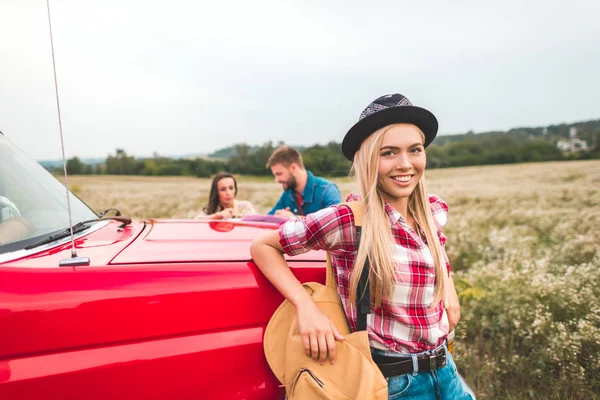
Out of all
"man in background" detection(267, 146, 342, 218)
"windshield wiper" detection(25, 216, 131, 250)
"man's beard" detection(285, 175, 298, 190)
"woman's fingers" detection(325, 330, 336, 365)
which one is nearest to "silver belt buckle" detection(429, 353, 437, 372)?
"woman's fingers" detection(325, 330, 336, 365)

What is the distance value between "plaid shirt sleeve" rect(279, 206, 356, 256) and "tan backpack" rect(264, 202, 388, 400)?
0.05 meters

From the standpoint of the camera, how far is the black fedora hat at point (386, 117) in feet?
5.45

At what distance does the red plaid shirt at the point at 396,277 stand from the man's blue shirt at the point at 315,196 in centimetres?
335

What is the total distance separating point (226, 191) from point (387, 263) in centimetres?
409

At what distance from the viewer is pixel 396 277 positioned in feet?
5.19

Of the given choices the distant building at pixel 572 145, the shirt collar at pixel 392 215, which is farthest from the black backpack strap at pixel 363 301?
the distant building at pixel 572 145

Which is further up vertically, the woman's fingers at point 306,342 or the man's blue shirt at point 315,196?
the man's blue shirt at point 315,196

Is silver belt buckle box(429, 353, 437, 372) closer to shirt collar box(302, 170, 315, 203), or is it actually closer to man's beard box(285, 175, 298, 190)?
Result: shirt collar box(302, 170, 315, 203)

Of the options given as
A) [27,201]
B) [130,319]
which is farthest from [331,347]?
[27,201]

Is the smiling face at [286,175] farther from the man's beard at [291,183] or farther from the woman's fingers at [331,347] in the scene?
the woman's fingers at [331,347]

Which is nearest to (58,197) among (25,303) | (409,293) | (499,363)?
(25,303)

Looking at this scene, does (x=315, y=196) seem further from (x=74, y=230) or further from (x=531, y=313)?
(x=74, y=230)

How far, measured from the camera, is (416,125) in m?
1.76

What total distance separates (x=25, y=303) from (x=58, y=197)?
1.06 metres
